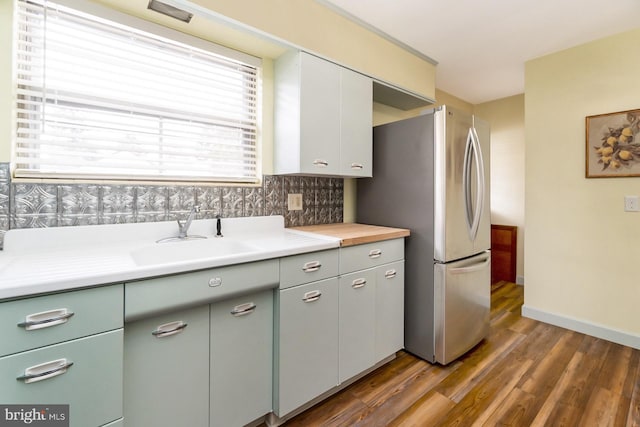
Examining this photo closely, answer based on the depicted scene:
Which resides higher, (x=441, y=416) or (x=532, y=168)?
(x=532, y=168)

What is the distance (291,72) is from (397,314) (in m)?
1.78

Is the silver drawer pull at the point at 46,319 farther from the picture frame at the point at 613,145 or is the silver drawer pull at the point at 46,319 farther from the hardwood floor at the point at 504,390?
the picture frame at the point at 613,145

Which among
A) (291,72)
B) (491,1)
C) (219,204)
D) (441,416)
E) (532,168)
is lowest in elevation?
(441,416)

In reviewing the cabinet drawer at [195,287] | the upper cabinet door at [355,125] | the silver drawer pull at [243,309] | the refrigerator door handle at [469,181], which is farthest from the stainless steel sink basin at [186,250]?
→ the refrigerator door handle at [469,181]

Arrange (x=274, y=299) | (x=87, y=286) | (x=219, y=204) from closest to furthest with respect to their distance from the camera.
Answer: (x=87, y=286) < (x=274, y=299) < (x=219, y=204)

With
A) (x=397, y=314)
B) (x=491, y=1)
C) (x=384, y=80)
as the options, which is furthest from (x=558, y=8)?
(x=397, y=314)

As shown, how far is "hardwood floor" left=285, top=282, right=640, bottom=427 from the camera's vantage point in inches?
60.6

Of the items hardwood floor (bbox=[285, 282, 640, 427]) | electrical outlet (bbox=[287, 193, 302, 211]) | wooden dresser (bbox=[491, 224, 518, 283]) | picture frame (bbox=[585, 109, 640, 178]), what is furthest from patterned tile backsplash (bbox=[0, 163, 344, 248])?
wooden dresser (bbox=[491, 224, 518, 283])

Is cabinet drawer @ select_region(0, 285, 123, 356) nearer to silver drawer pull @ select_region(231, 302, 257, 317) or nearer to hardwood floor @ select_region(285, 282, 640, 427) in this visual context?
silver drawer pull @ select_region(231, 302, 257, 317)

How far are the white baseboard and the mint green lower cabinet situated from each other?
1.95 metres

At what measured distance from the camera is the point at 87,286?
0.92 m

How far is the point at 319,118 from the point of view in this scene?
1922 millimetres

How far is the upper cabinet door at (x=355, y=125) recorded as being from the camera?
2059 mm

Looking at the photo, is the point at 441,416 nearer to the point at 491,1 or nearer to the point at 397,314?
the point at 397,314
